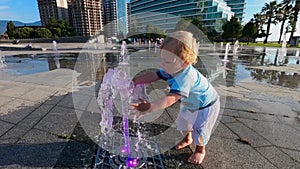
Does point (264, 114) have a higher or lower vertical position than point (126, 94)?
lower

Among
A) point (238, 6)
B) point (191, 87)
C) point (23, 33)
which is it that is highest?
point (238, 6)

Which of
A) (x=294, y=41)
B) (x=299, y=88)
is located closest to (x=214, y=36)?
(x=294, y=41)

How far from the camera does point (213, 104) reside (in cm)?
220

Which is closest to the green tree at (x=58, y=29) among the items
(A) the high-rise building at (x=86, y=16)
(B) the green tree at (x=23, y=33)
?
(B) the green tree at (x=23, y=33)

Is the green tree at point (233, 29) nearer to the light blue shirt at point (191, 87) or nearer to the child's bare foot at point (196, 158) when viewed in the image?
the light blue shirt at point (191, 87)

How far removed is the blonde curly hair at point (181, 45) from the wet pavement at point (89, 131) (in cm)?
132

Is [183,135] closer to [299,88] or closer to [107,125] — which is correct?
[107,125]

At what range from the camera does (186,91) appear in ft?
5.71

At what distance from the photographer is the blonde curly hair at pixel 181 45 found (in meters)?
1.72

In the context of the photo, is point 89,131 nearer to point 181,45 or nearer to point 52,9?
point 181,45

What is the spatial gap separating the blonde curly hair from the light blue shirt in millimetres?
149

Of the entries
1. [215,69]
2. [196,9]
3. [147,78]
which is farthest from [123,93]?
[196,9]

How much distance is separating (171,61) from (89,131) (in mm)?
1898

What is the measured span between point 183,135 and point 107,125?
4.07ft
